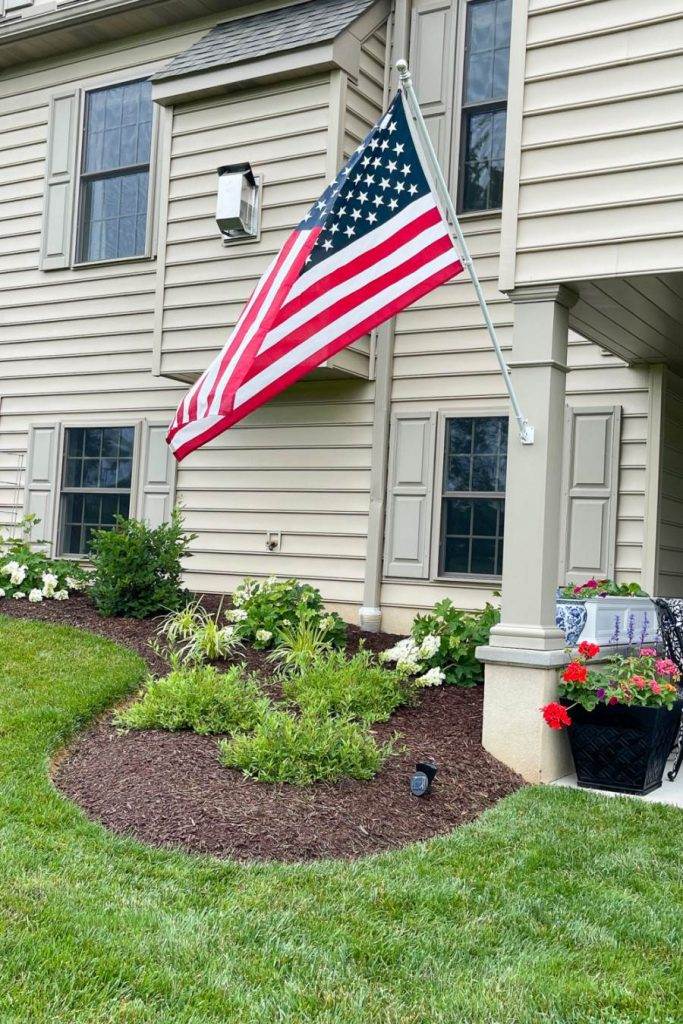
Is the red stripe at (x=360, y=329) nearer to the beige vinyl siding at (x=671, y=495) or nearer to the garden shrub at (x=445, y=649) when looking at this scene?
the garden shrub at (x=445, y=649)

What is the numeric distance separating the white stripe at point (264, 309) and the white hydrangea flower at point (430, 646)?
263 centimetres

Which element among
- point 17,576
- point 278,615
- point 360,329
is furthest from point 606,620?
point 17,576

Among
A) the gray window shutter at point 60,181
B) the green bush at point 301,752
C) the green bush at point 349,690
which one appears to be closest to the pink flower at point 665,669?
the green bush at point 349,690

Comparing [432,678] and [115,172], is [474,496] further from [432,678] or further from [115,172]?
[115,172]

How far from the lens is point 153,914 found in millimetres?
3535

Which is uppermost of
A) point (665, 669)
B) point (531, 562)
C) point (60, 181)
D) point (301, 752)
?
point (60, 181)

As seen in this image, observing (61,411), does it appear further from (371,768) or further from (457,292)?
(371,768)

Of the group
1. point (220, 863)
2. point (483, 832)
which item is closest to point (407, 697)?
point (483, 832)

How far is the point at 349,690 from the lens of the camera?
6098mm

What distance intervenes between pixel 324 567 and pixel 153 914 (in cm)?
588

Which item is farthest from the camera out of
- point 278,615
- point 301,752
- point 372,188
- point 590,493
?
point 590,493

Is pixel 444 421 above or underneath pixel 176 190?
underneath

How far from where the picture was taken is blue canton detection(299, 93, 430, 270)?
519cm

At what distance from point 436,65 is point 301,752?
6.65 meters
